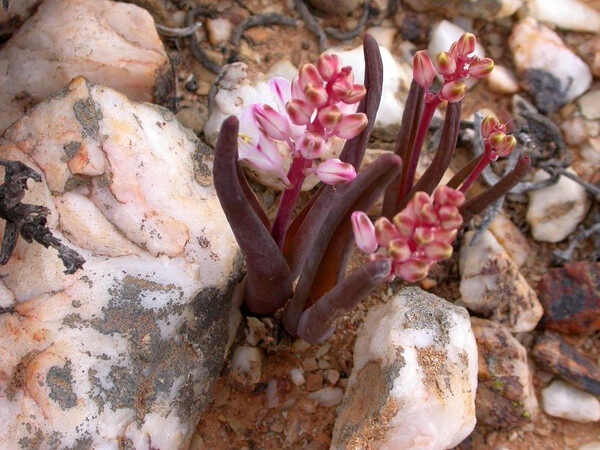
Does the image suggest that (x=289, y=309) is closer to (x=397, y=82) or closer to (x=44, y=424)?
(x=44, y=424)

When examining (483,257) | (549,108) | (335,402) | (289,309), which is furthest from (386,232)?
(549,108)

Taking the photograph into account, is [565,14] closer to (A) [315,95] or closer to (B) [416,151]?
(B) [416,151]

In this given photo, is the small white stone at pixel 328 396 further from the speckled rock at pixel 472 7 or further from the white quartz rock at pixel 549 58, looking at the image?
the speckled rock at pixel 472 7

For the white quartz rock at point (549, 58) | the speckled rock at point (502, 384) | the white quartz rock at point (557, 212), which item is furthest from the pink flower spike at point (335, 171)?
the white quartz rock at point (549, 58)

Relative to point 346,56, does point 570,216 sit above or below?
below

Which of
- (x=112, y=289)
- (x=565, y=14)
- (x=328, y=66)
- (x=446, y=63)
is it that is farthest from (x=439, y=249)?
(x=565, y=14)

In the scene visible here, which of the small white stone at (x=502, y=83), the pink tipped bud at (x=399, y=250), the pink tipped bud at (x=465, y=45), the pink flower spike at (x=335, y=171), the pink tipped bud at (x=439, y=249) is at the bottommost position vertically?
the small white stone at (x=502, y=83)
